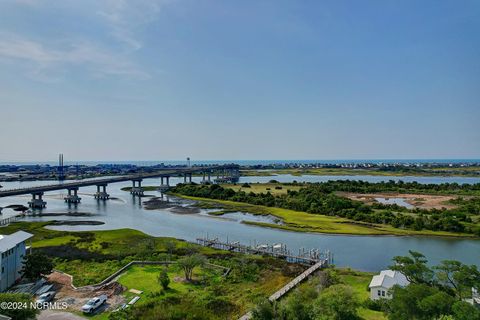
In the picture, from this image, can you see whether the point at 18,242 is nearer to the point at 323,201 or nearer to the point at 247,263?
the point at 247,263

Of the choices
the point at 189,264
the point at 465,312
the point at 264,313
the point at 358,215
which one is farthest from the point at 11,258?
the point at 358,215

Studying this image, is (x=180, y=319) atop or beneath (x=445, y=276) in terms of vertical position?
beneath

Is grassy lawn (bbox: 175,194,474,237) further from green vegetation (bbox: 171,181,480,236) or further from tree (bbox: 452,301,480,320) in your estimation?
tree (bbox: 452,301,480,320)

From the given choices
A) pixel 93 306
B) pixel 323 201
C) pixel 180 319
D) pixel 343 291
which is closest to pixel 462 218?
pixel 323 201

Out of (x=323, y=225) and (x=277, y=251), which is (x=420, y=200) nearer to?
(x=323, y=225)

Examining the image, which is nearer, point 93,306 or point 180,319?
point 180,319

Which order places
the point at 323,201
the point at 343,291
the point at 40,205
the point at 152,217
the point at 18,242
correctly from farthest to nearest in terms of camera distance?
the point at 40,205 < the point at 323,201 < the point at 152,217 < the point at 18,242 < the point at 343,291

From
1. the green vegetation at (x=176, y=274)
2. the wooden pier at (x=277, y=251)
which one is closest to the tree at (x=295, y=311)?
the green vegetation at (x=176, y=274)
